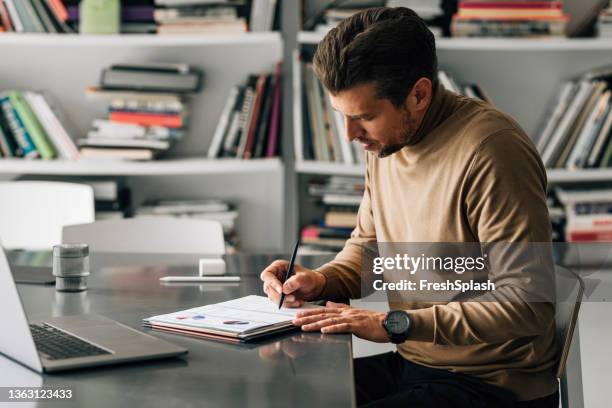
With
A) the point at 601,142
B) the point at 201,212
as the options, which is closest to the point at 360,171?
the point at 201,212

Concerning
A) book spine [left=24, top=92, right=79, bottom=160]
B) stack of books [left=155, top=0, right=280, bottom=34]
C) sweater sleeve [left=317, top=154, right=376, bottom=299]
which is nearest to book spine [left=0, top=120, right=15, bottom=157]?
book spine [left=24, top=92, right=79, bottom=160]

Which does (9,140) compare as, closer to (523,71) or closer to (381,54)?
(523,71)

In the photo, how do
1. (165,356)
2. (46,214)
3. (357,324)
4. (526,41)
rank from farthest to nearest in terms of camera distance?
(526,41), (46,214), (357,324), (165,356)

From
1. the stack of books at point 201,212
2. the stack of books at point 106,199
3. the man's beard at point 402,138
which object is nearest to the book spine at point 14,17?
the stack of books at point 106,199

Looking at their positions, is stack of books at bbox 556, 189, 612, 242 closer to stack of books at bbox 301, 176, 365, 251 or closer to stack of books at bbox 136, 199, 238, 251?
stack of books at bbox 301, 176, 365, 251

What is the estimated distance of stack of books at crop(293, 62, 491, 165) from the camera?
312cm

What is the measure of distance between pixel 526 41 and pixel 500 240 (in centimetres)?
177

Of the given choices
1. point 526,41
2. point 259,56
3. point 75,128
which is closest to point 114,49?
point 75,128

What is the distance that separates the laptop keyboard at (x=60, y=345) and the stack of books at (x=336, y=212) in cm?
187

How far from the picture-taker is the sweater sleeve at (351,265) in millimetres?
1730

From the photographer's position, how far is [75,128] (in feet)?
11.4

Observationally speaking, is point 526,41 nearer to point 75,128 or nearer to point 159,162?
point 159,162

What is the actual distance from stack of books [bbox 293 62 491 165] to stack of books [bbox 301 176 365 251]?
3.7 inches

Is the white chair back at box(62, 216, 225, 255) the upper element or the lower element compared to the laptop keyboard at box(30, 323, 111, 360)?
lower
